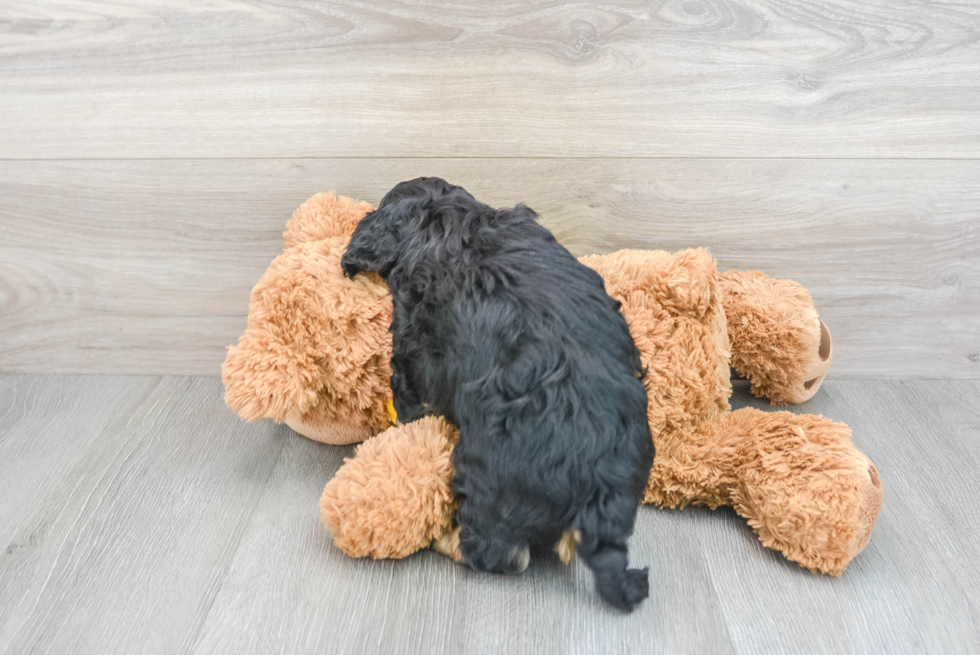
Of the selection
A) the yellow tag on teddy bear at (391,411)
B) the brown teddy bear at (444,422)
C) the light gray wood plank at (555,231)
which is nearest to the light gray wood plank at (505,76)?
the light gray wood plank at (555,231)

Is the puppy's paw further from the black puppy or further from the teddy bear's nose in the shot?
the teddy bear's nose

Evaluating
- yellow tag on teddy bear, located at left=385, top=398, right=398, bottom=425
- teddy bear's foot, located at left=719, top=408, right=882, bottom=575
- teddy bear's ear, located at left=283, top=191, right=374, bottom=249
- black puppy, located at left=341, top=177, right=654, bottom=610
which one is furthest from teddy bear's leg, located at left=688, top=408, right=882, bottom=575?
teddy bear's ear, located at left=283, top=191, right=374, bottom=249

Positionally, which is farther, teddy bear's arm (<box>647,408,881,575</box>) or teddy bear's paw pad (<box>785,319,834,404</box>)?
teddy bear's paw pad (<box>785,319,834,404</box>)

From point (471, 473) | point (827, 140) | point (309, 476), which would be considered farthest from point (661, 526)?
point (827, 140)

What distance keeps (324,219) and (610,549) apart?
0.53 metres

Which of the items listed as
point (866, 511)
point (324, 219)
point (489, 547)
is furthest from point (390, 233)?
point (866, 511)

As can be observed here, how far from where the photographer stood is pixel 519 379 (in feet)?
2.20

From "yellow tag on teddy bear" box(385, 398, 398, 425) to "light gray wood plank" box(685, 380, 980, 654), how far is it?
1.27 ft

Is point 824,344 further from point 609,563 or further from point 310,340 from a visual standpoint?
point 310,340

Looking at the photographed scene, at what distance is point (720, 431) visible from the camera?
821 millimetres

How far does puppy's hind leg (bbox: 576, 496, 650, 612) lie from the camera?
65cm

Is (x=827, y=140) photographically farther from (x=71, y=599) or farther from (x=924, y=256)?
(x=71, y=599)

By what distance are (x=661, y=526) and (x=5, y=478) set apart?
2.76 feet

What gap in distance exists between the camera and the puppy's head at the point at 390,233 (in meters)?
0.78
